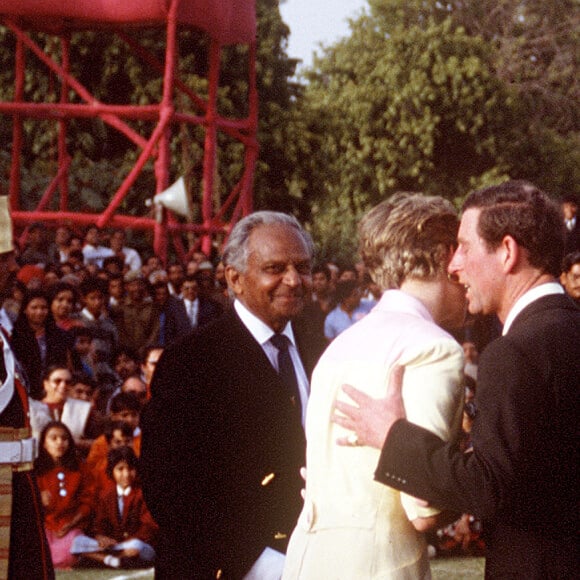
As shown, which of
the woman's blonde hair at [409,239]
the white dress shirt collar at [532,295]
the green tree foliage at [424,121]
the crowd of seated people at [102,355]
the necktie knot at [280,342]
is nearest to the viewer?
the white dress shirt collar at [532,295]

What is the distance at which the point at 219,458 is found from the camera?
160 inches

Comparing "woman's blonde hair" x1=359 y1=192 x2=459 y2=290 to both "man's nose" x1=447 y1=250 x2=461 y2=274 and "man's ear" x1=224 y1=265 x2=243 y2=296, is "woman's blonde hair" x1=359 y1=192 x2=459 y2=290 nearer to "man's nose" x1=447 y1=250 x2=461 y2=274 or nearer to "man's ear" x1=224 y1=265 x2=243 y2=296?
"man's nose" x1=447 y1=250 x2=461 y2=274

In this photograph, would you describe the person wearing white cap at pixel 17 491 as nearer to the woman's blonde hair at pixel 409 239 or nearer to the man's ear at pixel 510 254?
the woman's blonde hair at pixel 409 239

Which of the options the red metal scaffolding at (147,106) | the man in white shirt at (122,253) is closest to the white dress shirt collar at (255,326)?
the man in white shirt at (122,253)

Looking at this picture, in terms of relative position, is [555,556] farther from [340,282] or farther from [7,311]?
[340,282]

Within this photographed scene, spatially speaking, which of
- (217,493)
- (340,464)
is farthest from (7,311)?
(340,464)

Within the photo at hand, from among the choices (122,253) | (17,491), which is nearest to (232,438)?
(17,491)

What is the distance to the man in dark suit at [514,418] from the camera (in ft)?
9.70

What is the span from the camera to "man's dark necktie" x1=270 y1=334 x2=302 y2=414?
13.9ft

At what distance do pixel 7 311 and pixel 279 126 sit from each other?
20.6 m

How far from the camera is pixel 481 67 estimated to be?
A: 38812mm

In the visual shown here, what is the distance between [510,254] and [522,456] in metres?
0.46

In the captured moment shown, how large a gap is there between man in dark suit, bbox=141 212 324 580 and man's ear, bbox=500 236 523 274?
47.4 inches

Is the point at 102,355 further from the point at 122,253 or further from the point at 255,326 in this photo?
the point at 255,326
